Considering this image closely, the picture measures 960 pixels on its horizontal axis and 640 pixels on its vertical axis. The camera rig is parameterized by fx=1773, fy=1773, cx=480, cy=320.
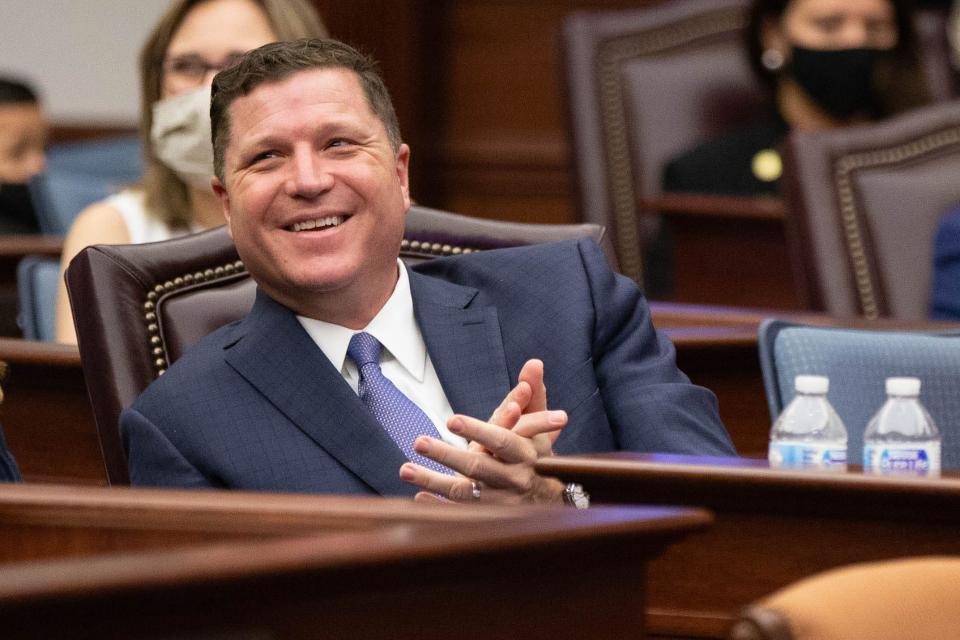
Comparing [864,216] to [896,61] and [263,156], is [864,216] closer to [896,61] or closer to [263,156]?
[896,61]

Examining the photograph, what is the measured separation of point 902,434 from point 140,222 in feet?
5.31

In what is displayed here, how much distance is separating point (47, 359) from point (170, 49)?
3.42 feet

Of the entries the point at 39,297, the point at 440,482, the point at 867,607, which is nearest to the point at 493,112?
the point at 39,297

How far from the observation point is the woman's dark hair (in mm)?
4309

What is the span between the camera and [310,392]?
6.47ft

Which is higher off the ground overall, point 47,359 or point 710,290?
point 47,359

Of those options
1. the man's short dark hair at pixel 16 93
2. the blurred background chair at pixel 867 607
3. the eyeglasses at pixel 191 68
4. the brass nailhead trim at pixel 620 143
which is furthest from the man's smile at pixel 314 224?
the man's short dark hair at pixel 16 93

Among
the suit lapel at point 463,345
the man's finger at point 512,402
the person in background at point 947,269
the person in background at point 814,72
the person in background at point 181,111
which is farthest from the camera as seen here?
the person in background at point 814,72

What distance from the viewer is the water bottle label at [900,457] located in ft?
6.25

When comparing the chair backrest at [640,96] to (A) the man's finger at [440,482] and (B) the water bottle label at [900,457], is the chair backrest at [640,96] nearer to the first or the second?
(B) the water bottle label at [900,457]

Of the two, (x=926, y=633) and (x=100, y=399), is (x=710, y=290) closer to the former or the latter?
(x=100, y=399)

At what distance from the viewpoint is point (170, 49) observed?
330 centimetres

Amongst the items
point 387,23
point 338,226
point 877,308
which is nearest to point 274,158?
point 338,226

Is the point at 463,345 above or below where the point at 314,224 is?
below
